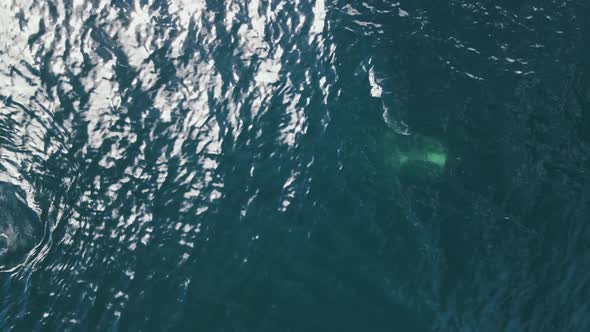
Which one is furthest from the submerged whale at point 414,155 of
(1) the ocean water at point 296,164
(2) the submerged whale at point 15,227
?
(2) the submerged whale at point 15,227

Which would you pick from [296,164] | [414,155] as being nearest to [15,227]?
[296,164]

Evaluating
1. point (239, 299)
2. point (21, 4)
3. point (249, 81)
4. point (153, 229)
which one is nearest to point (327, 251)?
point (239, 299)

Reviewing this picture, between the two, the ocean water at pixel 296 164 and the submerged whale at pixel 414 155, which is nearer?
the ocean water at pixel 296 164

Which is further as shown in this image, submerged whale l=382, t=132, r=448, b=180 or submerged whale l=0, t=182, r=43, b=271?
submerged whale l=382, t=132, r=448, b=180

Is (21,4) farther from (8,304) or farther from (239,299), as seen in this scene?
(239,299)

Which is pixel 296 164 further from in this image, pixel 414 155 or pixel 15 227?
pixel 15 227

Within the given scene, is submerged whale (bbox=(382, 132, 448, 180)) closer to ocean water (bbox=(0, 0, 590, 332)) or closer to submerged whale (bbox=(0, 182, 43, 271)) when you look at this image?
ocean water (bbox=(0, 0, 590, 332))

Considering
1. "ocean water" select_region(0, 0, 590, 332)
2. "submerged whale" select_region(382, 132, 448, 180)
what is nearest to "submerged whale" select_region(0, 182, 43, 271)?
"ocean water" select_region(0, 0, 590, 332)

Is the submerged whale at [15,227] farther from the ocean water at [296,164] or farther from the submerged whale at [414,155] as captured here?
the submerged whale at [414,155]
